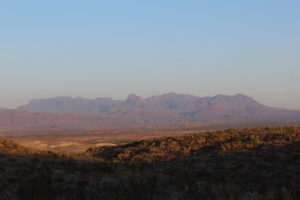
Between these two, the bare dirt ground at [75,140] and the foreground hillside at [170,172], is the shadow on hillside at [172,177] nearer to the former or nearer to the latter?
the foreground hillside at [170,172]

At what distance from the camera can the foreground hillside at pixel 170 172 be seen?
799 cm

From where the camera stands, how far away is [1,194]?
25.9 feet

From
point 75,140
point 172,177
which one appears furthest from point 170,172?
point 75,140

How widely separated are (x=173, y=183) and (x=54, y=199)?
3.41 m

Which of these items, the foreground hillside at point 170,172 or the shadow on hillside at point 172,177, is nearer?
the shadow on hillside at point 172,177

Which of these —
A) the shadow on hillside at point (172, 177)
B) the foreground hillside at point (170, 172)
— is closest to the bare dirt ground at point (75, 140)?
the foreground hillside at point (170, 172)

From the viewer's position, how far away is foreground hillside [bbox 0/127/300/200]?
7.99m

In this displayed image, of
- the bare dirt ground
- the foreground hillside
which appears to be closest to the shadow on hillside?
the foreground hillside

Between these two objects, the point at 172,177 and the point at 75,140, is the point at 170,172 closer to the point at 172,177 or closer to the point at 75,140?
the point at 172,177

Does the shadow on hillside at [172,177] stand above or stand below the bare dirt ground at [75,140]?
above

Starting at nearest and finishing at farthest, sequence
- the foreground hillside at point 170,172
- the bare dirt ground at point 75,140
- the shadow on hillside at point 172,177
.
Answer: the shadow on hillside at point 172,177, the foreground hillside at point 170,172, the bare dirt ground at point 75,140

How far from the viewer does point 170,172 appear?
15.8 metres

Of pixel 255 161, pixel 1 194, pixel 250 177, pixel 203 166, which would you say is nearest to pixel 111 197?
pixel 1 194

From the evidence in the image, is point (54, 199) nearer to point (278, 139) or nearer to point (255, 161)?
point (255, 161)
